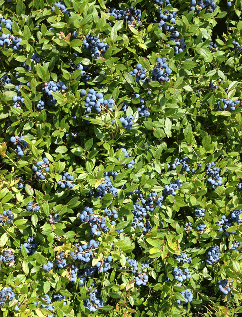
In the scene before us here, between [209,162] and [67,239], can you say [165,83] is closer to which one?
[209,162]

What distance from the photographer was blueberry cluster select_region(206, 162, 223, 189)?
2.47m

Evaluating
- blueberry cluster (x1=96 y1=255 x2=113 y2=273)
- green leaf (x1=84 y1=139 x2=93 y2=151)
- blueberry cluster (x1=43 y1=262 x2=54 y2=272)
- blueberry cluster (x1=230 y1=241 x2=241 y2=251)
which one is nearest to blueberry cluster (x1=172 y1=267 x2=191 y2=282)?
blueberry cluster (x1=230 y1=241 x2=241 y2=251)

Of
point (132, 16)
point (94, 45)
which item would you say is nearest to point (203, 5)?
point (132, 16)

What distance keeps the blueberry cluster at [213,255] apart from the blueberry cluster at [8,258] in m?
1.58

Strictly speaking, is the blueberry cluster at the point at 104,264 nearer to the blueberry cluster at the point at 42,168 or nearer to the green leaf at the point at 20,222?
the green leaf at the point at 20,222

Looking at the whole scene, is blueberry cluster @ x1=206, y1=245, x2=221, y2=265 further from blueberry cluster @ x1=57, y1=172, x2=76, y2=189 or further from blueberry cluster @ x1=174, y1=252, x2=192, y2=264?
blueberry cluster @ x1=57, y1=172, x2=76, y2=189

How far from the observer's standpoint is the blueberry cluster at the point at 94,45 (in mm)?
2146

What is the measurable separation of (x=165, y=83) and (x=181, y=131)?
523mm

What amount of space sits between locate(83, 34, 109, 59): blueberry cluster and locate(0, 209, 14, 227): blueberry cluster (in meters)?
1.30

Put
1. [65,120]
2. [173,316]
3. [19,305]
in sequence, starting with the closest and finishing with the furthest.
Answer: [19,305] → [65,120] → [173,316]

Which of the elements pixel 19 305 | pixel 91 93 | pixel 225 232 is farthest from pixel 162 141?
pixel 19 305

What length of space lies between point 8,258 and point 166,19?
7.43ft

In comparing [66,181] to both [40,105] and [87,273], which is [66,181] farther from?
[87,273]

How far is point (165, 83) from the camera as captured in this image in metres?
2.23
